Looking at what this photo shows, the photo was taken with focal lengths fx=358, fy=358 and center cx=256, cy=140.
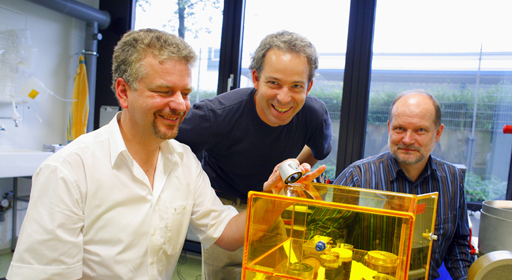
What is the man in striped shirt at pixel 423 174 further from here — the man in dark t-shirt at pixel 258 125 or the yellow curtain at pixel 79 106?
the yellow curtain at pixel 79 106

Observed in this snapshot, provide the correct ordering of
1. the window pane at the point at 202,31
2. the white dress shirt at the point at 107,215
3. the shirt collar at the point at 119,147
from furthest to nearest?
the window pane at the point at 202,31 → the shirt collar at the point at 119,147 → the white dress shirt at the point at 107,215

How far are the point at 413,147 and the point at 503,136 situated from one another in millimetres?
1599

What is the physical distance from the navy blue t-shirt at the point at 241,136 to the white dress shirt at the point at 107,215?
9.3 inches

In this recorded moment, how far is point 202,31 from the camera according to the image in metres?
3.43

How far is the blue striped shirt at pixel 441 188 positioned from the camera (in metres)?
1.36

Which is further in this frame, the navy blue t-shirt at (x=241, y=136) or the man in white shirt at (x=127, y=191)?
the navy blue t-shirt at (x=241, y=136)

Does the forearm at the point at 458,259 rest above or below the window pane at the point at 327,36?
below

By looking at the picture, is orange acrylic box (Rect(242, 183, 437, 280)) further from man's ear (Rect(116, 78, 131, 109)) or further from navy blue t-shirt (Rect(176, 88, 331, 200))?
navy blue t-shirt (Rect(176, 88, 331, 200))

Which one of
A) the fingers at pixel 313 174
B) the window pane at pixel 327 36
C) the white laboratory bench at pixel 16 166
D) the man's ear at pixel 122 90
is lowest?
the white laboratory bench at pixel 16 166

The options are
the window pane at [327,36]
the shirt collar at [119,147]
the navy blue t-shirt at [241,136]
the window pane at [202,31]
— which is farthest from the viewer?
the window pane at [202,31]

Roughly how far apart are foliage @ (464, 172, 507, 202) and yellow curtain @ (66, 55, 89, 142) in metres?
3.34

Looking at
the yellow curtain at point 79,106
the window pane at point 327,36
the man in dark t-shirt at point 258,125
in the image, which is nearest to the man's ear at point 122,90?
the man in dark t-shirt at point 258,125

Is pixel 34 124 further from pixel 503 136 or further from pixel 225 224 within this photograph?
pixel 503 136

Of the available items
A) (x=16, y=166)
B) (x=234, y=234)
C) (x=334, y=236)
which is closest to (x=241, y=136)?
(x=234, y=234)
